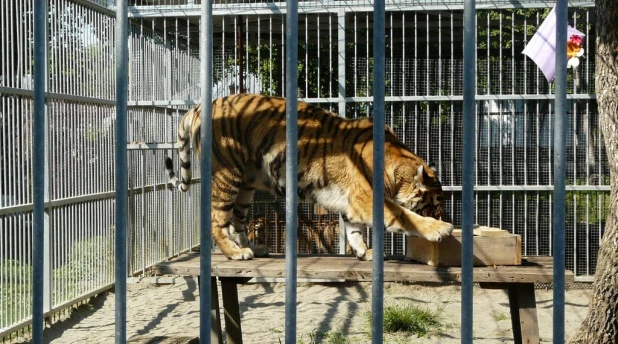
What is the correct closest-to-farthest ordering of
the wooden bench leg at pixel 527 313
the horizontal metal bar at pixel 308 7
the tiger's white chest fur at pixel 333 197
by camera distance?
the wooden bench leg at pixel 527 313 → the tiger's white chest fur at pixel 333 197 → the horizontal metal bar at pixel 308 7

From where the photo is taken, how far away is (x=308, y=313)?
6.95 meters

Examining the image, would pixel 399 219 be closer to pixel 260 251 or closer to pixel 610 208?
pixel 260 251

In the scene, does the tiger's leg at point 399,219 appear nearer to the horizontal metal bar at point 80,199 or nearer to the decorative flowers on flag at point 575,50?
the horizontal metal bar at point 80,199

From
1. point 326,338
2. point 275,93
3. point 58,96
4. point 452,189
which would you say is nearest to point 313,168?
point 326,338

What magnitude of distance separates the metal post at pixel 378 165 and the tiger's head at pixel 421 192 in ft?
9.95

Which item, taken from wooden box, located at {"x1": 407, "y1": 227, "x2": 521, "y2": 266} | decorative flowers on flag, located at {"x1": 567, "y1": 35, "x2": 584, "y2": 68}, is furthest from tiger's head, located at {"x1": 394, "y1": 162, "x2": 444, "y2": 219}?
decorative flowers on flag, located at {"x1": 567, "y1": 35, "x2": 584, "y2": 68}

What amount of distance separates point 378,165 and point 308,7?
6391 millimetres

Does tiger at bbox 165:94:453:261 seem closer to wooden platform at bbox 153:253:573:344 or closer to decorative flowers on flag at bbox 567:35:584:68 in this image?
wooden platform at bbox 153:253:573:344

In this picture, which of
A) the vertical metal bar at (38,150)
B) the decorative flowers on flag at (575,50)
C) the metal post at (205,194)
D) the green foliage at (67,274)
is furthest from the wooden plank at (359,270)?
the decorative flowers on flag at (575,50)

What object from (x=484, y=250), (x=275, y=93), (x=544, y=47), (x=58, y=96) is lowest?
(x=484, y=250)

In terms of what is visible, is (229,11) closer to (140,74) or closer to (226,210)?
(140,74)

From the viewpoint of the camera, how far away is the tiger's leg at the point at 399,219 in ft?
13.6

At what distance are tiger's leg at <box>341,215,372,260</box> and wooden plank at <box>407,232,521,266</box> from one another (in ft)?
2.45

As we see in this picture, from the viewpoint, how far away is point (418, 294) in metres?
7.75
